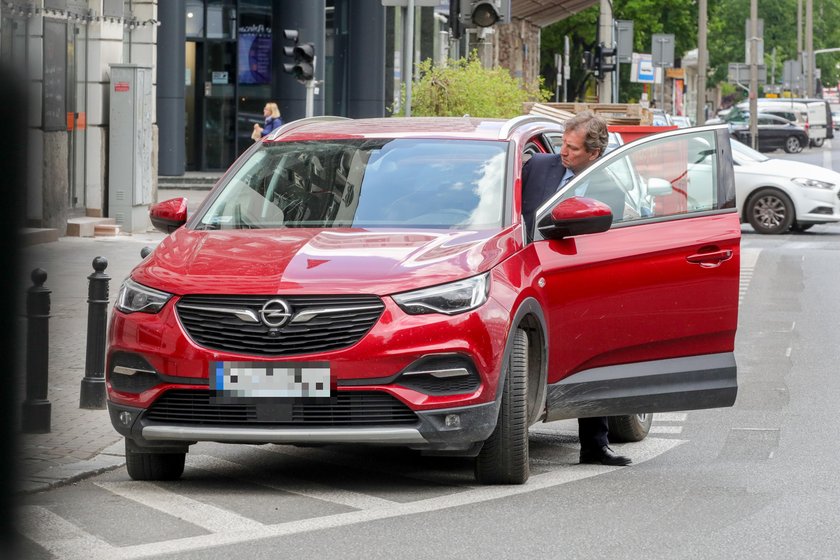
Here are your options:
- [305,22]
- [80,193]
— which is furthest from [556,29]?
[80,193]

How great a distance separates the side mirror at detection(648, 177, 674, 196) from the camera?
729 cm

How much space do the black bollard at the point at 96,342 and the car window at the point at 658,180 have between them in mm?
2780

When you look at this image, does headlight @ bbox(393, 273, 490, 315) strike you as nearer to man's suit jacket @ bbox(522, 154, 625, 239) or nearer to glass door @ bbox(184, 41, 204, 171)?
man's suit jacket @ bbox(522, 154, 625, 239)

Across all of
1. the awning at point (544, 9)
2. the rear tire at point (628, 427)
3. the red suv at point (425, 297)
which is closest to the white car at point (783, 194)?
the rear tire at point (628, 427)

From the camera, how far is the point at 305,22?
36656 millimetres

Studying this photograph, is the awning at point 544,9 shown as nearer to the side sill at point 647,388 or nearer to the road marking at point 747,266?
the road marking at point 747,266

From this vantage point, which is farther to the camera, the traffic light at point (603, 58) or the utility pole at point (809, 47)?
the utility pole at point (809, 47)

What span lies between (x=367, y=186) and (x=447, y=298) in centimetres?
132

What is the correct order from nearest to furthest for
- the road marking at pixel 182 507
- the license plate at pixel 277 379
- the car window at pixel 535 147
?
the road marking at pixel 182 507 < the license plate at pixel 277 379 < the car window at pixel 535 147

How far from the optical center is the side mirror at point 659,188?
7.29m

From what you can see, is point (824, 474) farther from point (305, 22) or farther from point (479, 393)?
point (305, 22)

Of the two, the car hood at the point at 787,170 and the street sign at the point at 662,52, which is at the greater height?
the street sign at the point at 662,52

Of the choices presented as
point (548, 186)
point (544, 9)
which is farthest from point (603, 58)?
point (548, 186)

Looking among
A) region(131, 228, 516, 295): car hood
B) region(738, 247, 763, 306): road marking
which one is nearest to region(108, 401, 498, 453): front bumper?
region(131, 228, 516, 295): car hood
